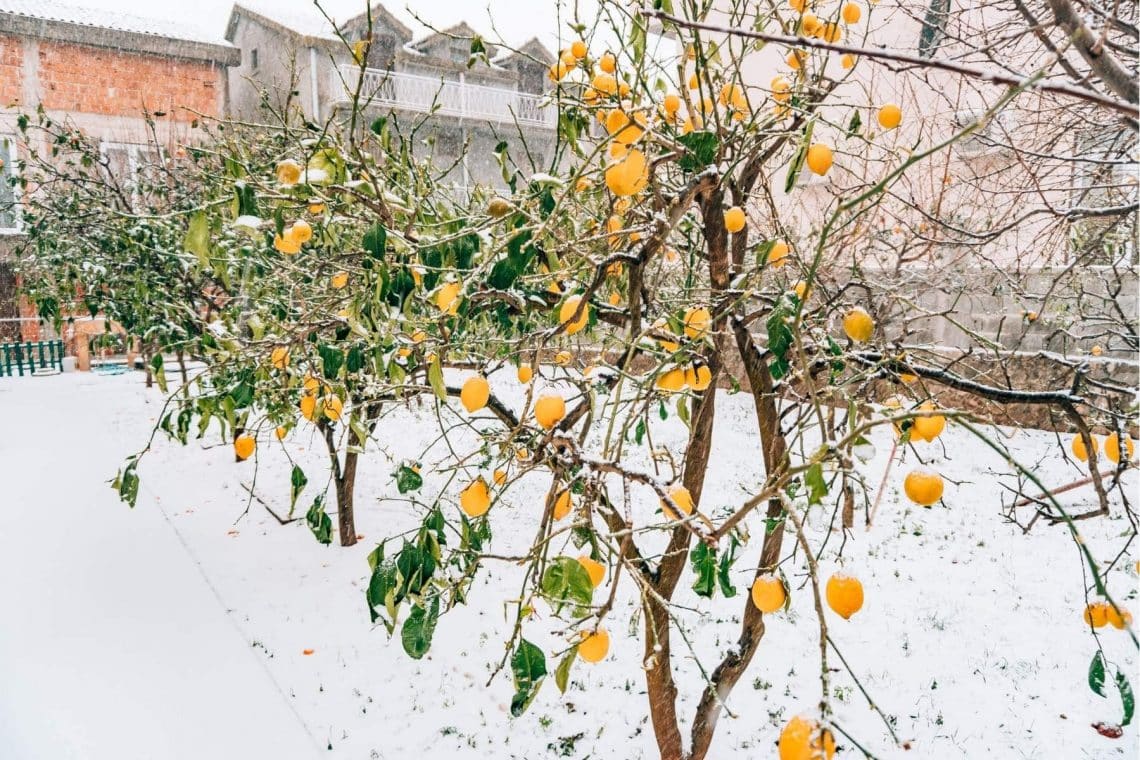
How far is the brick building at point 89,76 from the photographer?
385 inches

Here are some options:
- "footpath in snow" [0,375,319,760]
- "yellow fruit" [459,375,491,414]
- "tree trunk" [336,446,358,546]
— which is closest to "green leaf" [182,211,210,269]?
"yellow fruit" [459,375,491,414]

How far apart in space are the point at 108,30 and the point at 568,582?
39.8 feet

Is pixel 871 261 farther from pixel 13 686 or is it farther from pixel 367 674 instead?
pixel 13 686

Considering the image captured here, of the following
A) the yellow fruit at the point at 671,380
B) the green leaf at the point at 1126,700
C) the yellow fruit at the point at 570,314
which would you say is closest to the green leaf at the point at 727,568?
the yellow fruit at the point at 671,380

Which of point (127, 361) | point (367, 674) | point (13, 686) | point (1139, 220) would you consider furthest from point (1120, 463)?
point (127, 361)

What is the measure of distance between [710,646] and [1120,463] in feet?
6.80

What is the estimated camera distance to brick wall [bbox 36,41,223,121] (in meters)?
10.0

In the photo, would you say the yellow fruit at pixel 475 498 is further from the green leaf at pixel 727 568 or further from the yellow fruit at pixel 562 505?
the green leaf at pixel 727 568

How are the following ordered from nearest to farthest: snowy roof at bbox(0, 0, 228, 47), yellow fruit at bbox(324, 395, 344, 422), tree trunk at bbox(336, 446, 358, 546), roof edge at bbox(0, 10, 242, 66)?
1. yellow fruit at bbox(324, 395, 344, 422)
2. tree trunk at bbox(336, 446, 358, 546)
3. roof edge at bbox(0, 10, 242, 66)
4. snowy roof at bbox(0, 0, 228, 47)

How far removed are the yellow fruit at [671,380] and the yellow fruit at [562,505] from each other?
311 mm

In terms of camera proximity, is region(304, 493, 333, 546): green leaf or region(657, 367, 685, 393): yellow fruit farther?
region(304, 493, 333, 546): green leaf

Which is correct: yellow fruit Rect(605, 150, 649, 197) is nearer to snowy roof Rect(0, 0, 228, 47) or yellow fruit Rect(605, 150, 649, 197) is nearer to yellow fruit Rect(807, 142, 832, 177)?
yellow fruit Rect(807, 142, 832, 177)

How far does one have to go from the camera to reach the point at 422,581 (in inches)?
49.8

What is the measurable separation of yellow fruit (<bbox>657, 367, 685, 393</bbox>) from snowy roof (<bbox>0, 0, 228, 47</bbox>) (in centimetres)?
1168
